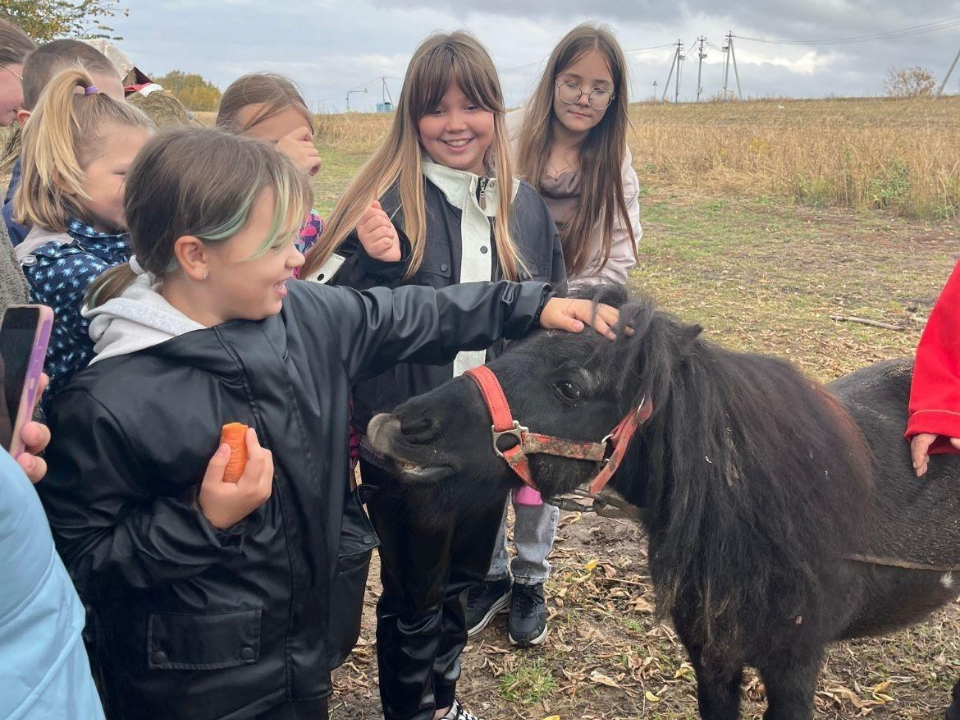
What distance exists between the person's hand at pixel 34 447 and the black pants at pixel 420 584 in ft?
3.13

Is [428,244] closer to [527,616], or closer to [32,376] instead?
[32,376]

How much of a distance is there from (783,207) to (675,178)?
363cm

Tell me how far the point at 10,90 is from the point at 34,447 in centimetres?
303

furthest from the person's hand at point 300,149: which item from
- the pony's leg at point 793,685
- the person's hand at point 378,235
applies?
the pony's leg at point 793,685

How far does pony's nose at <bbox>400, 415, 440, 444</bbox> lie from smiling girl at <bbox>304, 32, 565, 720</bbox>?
394 millimetres

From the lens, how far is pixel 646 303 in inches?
79.8

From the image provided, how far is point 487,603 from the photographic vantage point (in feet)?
11.0

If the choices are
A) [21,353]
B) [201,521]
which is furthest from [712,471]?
[21,353]

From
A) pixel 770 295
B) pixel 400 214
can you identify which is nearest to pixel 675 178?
pixel 770 295

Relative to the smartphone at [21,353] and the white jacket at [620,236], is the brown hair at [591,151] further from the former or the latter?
the smartphone at [21,353]

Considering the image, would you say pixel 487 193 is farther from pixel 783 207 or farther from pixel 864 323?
pixel 783 207

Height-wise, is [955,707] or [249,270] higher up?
[249,270]

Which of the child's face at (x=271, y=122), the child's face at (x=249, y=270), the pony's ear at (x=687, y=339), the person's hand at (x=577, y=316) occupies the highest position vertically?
the child's face at (x=271, y=122)

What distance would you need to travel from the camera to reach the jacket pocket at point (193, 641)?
156cm
